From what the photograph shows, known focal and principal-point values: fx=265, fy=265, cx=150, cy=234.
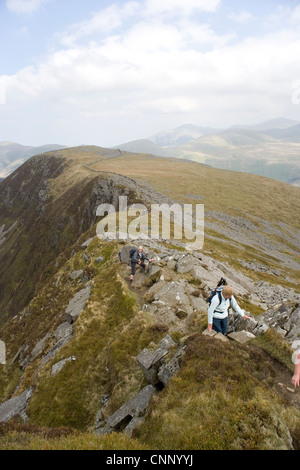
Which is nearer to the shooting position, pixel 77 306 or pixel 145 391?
pixel 145 391

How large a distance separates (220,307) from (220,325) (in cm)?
116

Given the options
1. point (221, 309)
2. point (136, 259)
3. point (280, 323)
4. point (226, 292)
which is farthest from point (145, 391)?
point (136, 259)

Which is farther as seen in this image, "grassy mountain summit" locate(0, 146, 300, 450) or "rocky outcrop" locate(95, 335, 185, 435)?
"rocky outcrop" locate(95, 335, 185, 435)

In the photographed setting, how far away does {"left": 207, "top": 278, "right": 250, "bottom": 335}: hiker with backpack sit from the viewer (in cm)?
1333

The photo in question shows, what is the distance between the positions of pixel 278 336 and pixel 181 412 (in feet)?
20.4

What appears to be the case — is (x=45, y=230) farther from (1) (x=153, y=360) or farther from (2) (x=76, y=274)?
(1) (x=153, y=360)

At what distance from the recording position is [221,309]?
13.5m

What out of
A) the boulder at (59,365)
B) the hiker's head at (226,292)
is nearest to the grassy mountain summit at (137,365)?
the boulder at (59,365)

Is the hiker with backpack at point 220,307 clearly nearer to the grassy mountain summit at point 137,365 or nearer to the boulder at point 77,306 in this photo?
the grassy mountain summit at point 137,365

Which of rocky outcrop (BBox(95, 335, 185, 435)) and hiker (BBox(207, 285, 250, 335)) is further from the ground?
hiker (BBox(207, 285, 250, 335))

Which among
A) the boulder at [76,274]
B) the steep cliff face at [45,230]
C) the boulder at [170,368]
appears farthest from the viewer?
the steep cliff face at [45,230]

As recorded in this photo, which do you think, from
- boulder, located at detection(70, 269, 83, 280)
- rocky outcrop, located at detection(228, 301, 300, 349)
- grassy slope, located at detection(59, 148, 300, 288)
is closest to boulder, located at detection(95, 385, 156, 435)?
rocky outcrop, located at detection(228, 301, 300, 349)

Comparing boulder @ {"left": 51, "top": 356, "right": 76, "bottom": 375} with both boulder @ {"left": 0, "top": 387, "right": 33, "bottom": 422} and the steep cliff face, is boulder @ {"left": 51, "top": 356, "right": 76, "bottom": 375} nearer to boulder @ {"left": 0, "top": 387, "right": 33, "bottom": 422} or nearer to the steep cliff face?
boulder @ {"left": 0, "top": 387, "right": 33, "bottom": 422}

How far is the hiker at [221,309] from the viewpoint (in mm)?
13313
